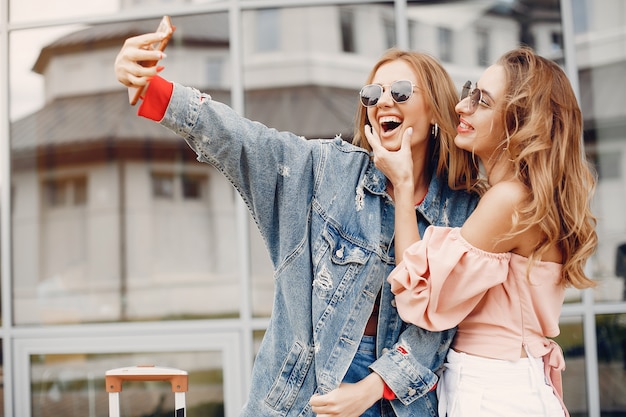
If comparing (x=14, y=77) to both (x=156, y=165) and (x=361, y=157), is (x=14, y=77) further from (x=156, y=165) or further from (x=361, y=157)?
(x=361, y=157)

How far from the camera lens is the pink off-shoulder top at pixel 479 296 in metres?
1.63

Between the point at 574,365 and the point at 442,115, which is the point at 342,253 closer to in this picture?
the point at 442,115

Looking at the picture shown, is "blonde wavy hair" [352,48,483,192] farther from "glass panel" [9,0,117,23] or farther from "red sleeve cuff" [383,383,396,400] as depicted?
"glass panel" [9,0,117,23]

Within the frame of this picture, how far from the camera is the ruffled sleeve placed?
162 cm

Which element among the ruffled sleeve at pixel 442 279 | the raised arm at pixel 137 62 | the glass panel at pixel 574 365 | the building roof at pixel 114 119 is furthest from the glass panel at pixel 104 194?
the raised arm at pixel 137 62

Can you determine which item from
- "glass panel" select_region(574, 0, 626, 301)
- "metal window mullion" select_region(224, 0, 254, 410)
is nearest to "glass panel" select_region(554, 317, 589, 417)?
"glass panel" select_region(574, 0, 626, 301)

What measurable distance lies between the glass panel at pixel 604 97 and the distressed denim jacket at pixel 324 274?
2469mm

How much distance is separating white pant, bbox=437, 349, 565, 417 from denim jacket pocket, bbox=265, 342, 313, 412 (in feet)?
1.43

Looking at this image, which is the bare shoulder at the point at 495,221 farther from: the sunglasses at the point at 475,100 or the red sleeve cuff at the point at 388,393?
the red sleeve cuff at the point at 388,393

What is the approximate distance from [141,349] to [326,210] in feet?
8.51

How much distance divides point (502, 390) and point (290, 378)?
23.0 inches

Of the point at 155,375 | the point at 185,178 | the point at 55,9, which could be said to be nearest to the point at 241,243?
the point at 185,178

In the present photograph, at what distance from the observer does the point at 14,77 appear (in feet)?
13.9

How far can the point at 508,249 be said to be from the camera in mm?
1703
